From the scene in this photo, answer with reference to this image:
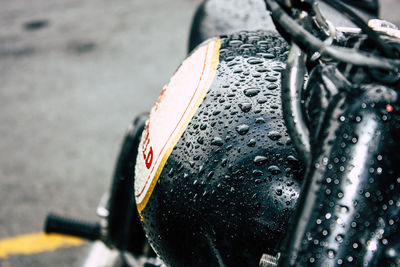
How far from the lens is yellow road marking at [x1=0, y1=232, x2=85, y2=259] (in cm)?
323

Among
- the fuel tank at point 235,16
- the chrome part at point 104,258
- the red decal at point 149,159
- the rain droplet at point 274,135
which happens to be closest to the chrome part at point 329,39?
the rain droplet at point 274,135

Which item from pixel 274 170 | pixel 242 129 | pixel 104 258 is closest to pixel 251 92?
pixel 242 129

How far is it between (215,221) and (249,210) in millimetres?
84

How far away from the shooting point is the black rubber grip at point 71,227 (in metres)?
2.05

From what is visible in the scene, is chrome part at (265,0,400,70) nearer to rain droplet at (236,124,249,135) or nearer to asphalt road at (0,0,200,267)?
rain droplet at (236,124,249,135)

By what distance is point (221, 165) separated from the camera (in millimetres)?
964

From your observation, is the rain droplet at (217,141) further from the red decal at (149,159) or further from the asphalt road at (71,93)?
the asphalt road at (71,93)

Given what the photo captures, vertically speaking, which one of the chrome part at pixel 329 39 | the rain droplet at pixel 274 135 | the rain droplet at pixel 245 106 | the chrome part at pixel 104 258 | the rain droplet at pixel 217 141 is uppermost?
the chrome part at pixel 329 39

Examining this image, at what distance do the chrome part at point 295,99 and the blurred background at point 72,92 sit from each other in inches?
111

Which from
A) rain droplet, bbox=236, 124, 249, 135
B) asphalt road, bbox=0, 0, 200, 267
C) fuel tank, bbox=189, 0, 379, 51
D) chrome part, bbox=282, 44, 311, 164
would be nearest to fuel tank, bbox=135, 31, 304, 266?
rain droplet, bbox=236, 124, 249, 135

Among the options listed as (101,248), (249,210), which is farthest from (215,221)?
(101,248)

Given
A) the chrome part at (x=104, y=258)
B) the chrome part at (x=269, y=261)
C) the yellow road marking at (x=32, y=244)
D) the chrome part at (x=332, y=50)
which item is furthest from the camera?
the yellow road marking at (x=32, y=244)

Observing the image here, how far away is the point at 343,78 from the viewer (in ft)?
2.00

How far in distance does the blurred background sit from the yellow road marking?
0.18ft
